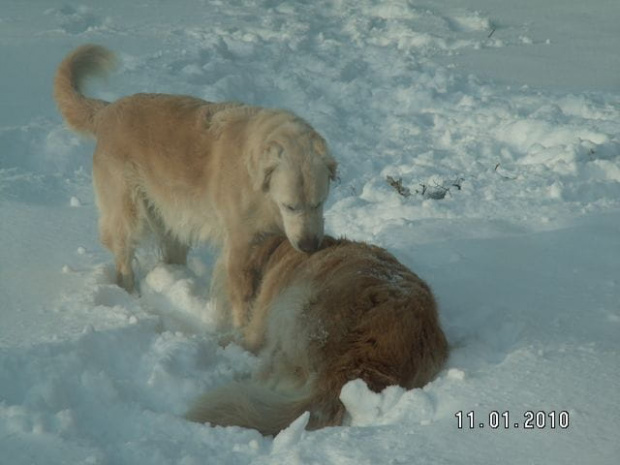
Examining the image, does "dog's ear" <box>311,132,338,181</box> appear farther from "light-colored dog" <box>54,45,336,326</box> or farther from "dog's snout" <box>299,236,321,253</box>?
"dog's snout" <box>299,236,321,253</box>

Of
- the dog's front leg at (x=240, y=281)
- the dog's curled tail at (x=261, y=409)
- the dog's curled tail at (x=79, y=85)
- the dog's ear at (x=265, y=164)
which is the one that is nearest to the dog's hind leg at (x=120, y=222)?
the dog's curled tail at (x=79, y=85)

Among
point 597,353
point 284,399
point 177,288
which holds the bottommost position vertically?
point 177,288

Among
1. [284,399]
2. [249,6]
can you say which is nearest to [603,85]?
[249,6]

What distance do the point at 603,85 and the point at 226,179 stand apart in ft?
17.4

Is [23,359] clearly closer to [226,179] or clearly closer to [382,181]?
[226,179]

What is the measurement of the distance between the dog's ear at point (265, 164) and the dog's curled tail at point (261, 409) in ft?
3.72

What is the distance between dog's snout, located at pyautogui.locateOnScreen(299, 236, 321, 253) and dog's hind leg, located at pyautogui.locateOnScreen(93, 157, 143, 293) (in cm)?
130

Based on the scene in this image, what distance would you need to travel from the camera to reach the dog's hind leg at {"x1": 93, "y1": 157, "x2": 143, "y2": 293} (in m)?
4.52

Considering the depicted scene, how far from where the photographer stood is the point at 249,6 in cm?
982

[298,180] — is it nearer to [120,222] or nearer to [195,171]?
[195,171]
